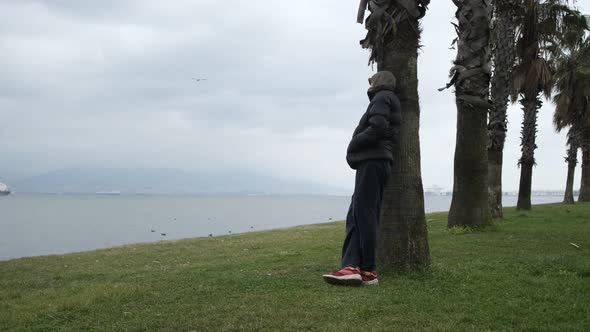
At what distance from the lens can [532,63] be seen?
2106cm

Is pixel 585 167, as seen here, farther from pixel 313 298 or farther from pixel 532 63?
pixel 313 298

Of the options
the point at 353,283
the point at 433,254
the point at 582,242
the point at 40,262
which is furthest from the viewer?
the point at 40,262

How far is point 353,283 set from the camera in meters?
6.30

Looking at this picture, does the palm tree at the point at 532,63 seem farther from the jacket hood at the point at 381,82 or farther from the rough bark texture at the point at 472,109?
the jacket hood at the point at 381,82

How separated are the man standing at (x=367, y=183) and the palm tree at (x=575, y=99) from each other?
25482 mm

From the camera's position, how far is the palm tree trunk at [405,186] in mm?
6961

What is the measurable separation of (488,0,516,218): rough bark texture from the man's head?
10.5 meters

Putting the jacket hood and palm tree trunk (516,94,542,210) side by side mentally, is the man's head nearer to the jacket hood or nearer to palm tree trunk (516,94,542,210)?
the jacket hood

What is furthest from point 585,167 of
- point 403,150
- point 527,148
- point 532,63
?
point 403,150

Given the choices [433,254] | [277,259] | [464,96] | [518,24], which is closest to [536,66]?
[518,24]

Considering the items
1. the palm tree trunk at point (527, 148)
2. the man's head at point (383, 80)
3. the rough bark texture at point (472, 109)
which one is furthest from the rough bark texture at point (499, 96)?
the man's head at point (383, 80)

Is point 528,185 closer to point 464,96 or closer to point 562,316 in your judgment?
point 464,96

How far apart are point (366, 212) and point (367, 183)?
13.3 inches

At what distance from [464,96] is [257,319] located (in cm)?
864
